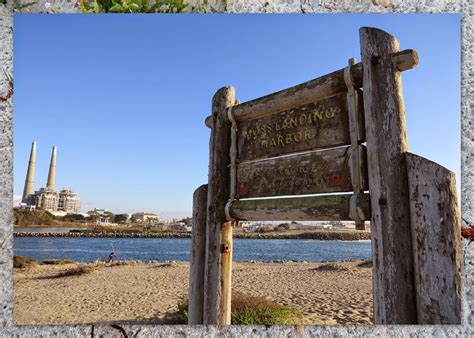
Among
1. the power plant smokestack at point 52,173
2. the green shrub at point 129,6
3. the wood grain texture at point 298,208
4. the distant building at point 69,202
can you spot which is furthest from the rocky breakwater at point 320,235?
the green shrub at point 129,6

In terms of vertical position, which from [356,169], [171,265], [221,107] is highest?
[221,107]

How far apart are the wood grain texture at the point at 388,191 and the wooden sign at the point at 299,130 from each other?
Result: 0.31 feet

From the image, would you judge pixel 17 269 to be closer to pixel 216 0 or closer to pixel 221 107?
pixel 221 107

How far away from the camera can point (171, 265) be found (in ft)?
29.9

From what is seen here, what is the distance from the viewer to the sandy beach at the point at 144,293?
5.65 feet

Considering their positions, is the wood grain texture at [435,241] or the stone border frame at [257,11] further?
the stone border frame at [257,11]

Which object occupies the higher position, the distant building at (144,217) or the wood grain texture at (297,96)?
the wood grain texture at (297,96)

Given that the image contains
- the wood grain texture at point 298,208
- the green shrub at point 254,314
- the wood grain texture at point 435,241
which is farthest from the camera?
the green shrub at point 254,314

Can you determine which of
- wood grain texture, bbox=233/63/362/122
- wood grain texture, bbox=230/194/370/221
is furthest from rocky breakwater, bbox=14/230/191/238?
wood grain texture, bbox=233/63/362/122

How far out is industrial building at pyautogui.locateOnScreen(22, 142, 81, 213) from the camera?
5.27 feet

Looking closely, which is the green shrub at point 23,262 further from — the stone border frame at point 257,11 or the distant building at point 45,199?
the distant building at point 45,199

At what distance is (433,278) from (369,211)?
0.94ft

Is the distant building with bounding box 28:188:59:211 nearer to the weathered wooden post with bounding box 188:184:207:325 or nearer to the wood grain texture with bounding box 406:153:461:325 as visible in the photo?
the weathered wooden post with bounding box 188:184:207:325

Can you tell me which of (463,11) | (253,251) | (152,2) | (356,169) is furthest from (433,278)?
(253,251)
